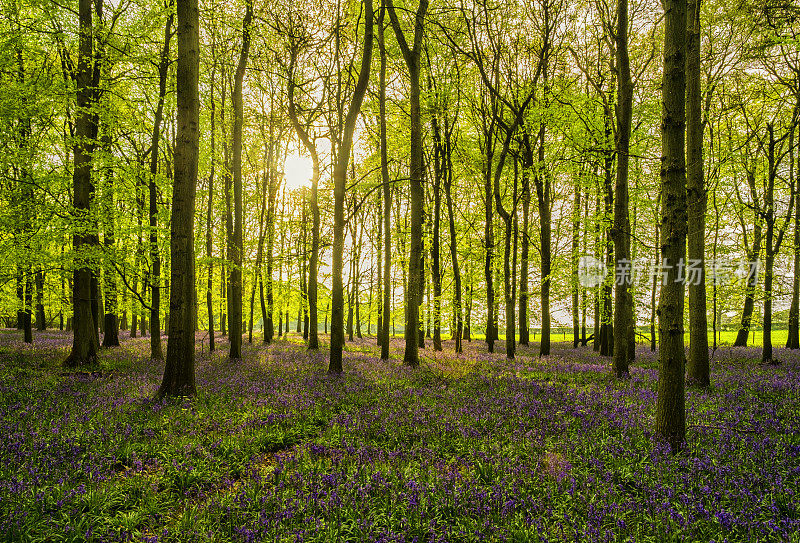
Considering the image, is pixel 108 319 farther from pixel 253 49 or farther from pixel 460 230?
pixel 460 230

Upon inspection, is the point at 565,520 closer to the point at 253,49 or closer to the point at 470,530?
the point at 470,530

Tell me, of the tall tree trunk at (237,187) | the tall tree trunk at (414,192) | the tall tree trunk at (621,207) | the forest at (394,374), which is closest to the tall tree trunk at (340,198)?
the forest at (394,374)

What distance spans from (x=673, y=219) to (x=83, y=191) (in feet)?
50.3

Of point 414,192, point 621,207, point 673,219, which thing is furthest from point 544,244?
point 673,219

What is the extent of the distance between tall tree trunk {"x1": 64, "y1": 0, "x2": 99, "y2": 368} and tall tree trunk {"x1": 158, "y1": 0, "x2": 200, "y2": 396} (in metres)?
5.38

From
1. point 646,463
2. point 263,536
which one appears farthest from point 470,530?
point 646,463

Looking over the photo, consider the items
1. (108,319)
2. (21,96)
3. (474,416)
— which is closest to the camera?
(474,416)

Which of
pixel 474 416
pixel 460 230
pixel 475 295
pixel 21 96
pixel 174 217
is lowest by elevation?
pixel 474 416

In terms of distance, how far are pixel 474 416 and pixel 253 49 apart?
17.7 m

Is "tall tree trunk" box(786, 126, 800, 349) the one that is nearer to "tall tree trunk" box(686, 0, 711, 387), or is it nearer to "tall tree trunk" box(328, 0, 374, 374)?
"tall tree trunk" box(686, 0, 711, 387)

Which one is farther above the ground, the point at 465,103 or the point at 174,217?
the point at 465,103

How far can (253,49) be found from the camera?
641 inches

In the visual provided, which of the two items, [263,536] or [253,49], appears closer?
[263,536]

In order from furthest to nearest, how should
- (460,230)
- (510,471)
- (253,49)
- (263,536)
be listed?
(460,230) < (253,49) < (510,471) < (263,536)
